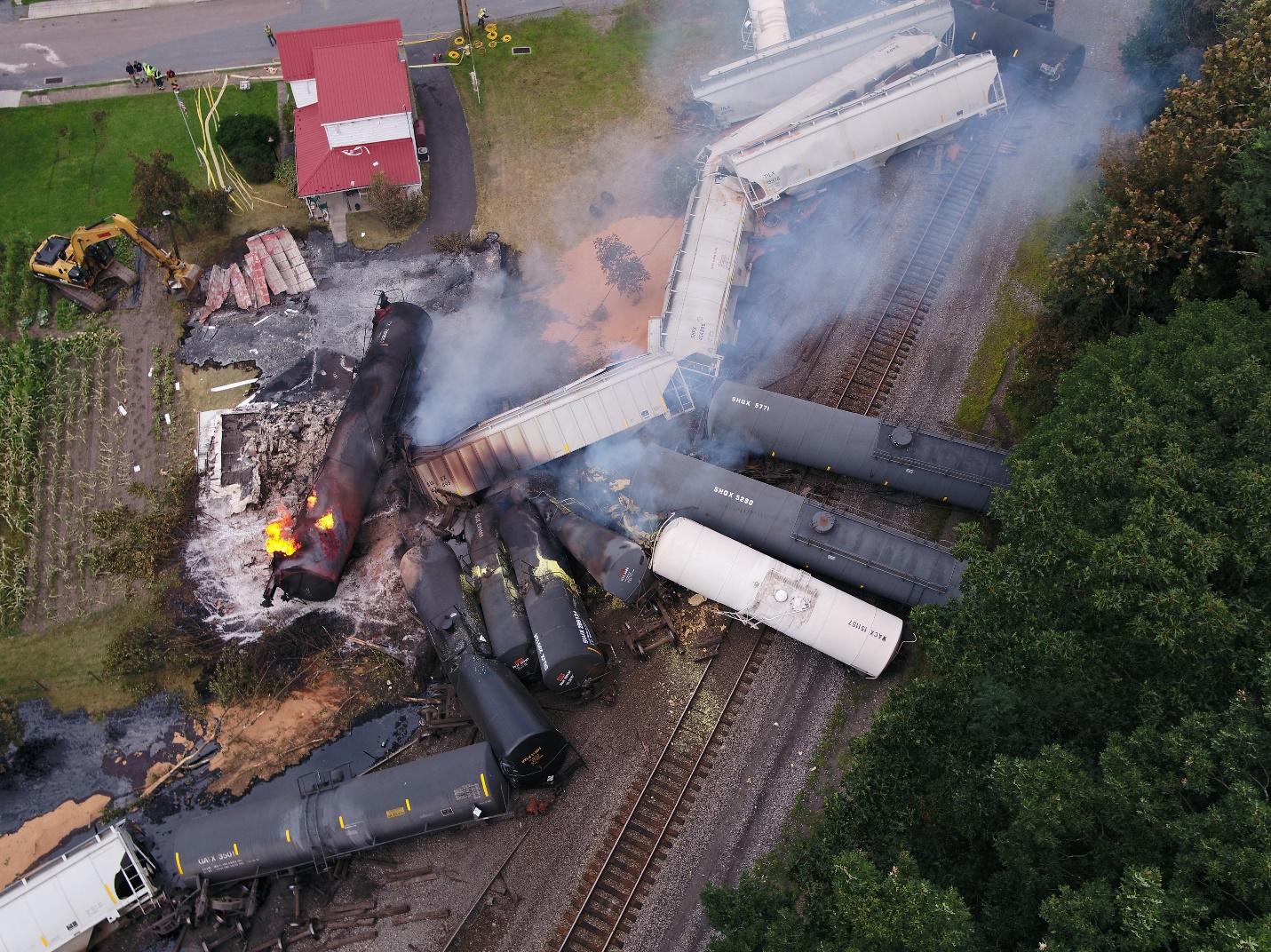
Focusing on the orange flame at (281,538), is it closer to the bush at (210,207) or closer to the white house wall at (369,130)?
the bush at (210,207)

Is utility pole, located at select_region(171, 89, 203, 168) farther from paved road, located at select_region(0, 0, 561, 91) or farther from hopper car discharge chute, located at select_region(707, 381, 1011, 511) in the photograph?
hopper car discharge chute, located at select_region(707, 381, 1011, 511)

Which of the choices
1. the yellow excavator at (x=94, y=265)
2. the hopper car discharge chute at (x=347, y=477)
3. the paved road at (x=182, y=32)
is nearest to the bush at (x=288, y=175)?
the yellow excavator at (x=94, y=265)

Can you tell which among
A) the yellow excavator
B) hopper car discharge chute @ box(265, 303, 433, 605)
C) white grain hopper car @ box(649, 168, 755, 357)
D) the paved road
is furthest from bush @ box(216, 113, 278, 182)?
white grain hopper car @ box(649, 168, 755, 357)

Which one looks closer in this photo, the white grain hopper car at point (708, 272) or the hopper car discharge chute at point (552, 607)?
the hopper car discharge chute at point (552, 607)

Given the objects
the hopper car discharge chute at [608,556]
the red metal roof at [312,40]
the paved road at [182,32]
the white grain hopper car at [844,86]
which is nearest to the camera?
the hopper car discharge chute at [608,556]

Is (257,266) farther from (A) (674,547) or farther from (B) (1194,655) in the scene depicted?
(B) (1194,655)

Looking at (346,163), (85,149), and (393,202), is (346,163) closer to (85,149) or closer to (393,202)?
(393,202)

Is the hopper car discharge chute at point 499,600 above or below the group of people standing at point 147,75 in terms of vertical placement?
below
